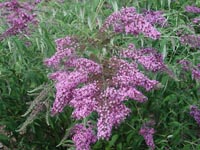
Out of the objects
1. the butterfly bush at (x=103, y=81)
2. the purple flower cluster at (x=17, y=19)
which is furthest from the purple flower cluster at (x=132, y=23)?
the purple flower cluster at (x=17, y=19)

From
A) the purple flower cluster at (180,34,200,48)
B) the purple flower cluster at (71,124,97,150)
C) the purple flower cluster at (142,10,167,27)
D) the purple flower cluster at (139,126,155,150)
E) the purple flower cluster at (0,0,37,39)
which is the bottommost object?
the purple flower cluster at (139,126,155,150)

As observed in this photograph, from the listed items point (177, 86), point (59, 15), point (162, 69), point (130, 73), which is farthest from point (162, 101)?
point (59, 15)

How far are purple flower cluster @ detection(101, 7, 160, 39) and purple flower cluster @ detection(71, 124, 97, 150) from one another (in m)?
0.66

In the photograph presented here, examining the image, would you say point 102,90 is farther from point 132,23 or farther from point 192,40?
point 192,40

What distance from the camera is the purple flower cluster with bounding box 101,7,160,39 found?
2553 mm

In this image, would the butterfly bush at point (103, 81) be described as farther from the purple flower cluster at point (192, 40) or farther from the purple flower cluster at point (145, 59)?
the purple flower cluster at point (192, 40)

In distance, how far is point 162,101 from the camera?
3.38m

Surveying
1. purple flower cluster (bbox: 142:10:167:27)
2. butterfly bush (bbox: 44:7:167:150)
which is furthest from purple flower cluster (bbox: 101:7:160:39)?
purple flower cluster (bbox: 142:10:167:27)

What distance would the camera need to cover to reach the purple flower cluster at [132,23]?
255 cm

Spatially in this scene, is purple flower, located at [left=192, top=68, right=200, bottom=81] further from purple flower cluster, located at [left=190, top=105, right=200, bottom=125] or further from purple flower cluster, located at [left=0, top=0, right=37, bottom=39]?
purple flower cluster, located at [left=0, top=0, right=37, bottom=39]

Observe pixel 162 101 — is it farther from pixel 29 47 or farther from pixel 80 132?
pixel 29 47

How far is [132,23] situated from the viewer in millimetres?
2605

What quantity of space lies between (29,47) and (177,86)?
48.9 inches

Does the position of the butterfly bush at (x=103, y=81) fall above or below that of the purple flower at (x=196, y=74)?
above
